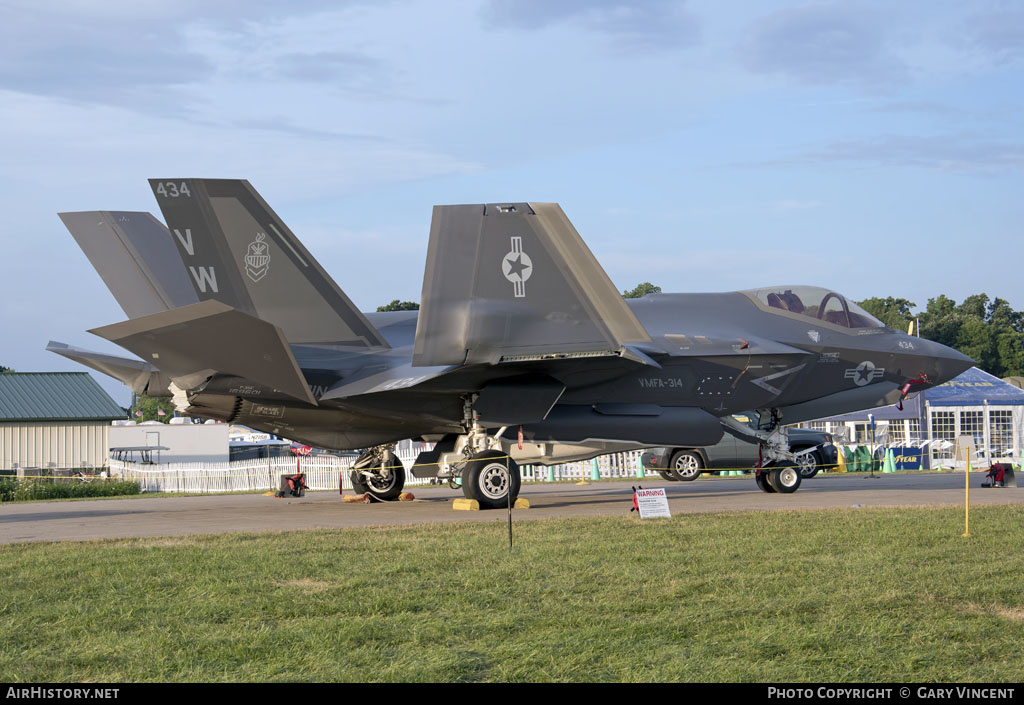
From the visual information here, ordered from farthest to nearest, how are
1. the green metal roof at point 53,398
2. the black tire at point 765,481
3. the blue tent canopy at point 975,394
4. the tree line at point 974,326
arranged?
the tree line at point 974,326, the blue tent canopy at point 975,394, the green metal roof at point 53,398, the black tire at point 765,481

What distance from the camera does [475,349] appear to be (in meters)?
13.3

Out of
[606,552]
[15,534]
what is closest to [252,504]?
[15,534]

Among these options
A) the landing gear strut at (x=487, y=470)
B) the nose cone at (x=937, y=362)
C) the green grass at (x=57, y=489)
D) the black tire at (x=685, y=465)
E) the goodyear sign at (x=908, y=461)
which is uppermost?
the nose cone at (x=937, y=362)

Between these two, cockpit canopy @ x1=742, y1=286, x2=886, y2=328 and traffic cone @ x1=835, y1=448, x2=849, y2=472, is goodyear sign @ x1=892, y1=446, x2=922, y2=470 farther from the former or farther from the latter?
cockpit canopy @ x1=742, y1=286, x2=886, y2=328

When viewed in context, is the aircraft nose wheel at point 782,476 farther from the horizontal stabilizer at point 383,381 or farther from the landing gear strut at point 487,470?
the horizontal stabilizer at point 383,381

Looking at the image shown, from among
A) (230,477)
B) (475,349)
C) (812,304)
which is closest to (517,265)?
(475,349)

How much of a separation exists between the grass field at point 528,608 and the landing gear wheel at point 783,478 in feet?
27.0

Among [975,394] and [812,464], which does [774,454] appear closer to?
[812,464]

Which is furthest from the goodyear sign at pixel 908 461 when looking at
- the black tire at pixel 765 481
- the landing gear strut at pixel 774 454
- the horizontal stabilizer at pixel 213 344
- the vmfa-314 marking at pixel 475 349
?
the horizontal stabilizer at pixel 213 344

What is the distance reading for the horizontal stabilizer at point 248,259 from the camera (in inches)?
574

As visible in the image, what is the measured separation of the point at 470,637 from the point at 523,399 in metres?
9.46

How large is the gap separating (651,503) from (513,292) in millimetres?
3380

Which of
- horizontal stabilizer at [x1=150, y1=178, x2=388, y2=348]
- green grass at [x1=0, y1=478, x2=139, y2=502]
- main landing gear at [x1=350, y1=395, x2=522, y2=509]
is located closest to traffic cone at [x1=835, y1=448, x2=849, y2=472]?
main landing gear at [x1=350, y1=395, x2=522, y2=509]

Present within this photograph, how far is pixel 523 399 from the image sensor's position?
15.2m
